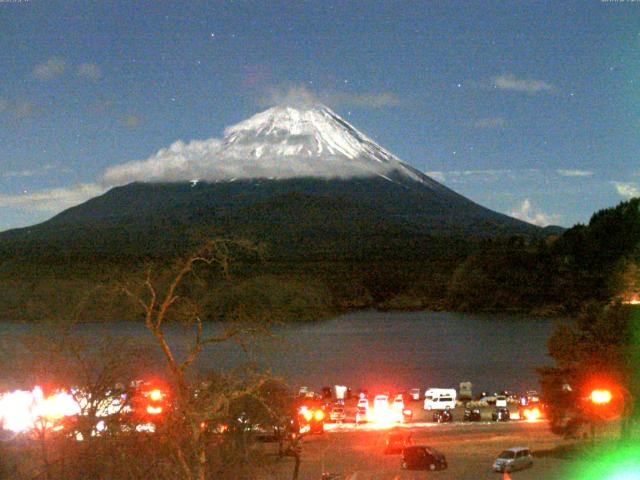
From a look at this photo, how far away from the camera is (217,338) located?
14.4 feet

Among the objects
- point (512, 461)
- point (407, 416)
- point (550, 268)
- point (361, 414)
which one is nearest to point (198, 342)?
→ point (512, 461)

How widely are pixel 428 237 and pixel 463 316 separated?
17469 millimetres

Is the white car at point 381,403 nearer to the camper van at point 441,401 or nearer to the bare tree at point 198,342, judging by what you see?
the camper van at point 441,401

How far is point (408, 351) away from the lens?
146ft

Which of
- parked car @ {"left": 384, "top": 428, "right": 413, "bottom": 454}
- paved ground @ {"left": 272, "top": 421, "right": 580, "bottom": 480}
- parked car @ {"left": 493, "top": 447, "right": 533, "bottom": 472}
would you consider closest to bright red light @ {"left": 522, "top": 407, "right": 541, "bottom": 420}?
paved ground @ {"left": 272, "top": 421, "right": 580, "bottom": 480}

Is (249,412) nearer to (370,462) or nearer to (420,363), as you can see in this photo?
(370,462)

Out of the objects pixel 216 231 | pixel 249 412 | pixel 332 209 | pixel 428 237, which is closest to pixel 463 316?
pixel 428 237

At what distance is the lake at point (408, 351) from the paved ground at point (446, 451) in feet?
19.6

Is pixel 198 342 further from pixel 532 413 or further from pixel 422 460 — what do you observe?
pixel 532 413

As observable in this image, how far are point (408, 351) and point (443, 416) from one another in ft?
87.0

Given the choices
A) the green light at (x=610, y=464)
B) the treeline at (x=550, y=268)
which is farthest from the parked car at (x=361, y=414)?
the treeline at (x=550, y=268)

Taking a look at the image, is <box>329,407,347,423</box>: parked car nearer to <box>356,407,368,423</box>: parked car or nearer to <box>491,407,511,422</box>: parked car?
<box>356,407,368,423</box>: parked car

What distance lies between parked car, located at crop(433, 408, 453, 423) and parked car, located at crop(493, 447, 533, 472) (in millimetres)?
7395

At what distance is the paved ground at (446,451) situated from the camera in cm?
1016
